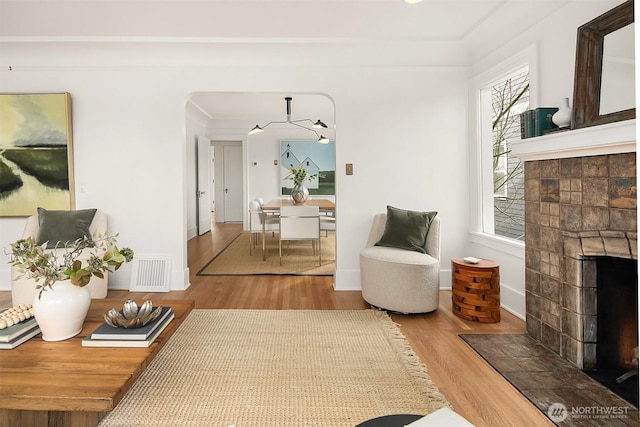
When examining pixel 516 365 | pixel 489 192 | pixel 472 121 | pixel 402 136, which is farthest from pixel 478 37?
pixel 516 365

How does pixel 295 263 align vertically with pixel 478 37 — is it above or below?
below

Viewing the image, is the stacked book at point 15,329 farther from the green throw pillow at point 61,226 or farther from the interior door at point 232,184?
the interior door at point 232,184

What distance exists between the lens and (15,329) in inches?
65.6

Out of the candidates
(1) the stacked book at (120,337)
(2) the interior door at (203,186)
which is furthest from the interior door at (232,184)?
(1) the stacked book at (120,337)

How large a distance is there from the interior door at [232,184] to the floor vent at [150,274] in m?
6.20

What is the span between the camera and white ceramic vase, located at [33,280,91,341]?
165 cm

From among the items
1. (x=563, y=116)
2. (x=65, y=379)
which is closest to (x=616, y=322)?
(x=563, y=116)

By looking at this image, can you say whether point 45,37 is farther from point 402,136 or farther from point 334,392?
point 334,392

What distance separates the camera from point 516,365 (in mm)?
2217

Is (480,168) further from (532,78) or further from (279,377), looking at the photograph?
(279,377)

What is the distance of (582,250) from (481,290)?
35.9 inches

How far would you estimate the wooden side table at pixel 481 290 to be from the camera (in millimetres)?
2916

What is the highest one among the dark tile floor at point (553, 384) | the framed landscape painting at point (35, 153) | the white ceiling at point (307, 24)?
the white ceiling at point (307, 24)

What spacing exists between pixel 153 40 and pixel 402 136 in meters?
2.57
